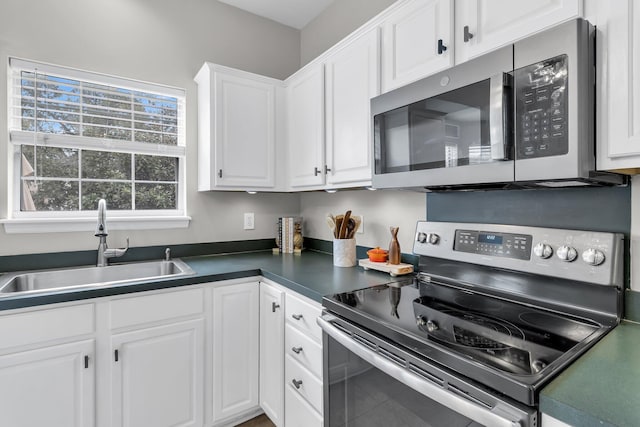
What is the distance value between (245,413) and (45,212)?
1591 mm

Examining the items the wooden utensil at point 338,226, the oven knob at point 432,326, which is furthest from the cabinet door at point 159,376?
the oven knob at point 432,326

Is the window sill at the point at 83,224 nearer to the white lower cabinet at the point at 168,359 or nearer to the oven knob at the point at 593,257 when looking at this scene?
the white lower cabinet at the point at 168,359

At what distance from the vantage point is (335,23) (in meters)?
2.39

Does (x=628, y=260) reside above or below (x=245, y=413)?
above

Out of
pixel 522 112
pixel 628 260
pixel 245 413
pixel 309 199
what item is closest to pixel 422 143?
pixel 522 112

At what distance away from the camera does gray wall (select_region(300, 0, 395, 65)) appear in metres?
2.12

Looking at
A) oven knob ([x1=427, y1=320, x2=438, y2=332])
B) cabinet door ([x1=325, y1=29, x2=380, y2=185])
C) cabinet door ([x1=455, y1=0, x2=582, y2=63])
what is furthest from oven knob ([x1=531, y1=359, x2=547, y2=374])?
cabinet door ([x1=325, y1=29, x2=380, y2=185])

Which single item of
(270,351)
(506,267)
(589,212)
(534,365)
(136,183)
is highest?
(136,183)

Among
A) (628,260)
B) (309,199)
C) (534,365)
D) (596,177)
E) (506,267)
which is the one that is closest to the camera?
(534,365)

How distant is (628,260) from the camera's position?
1.04 meters

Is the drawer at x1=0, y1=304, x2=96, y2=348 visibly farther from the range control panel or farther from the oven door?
the range control panel

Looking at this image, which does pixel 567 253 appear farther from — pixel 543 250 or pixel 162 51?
pixel 162 51

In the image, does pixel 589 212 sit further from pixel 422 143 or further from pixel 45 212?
pixel 45 212

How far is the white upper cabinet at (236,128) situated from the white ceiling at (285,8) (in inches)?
24.3
